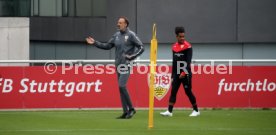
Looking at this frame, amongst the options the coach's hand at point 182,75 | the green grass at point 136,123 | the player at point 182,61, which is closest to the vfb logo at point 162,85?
the green grass at point 136,123

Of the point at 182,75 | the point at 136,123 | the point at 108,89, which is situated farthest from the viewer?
the point at 108,89

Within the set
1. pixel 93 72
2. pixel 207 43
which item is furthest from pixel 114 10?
pixel 93 72

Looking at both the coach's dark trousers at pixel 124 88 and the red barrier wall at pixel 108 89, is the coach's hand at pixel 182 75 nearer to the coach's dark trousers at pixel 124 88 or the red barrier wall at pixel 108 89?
the coach's dark trousers at pixel 124 88

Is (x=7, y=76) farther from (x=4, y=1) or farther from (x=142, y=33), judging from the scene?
(x=4, y=1)

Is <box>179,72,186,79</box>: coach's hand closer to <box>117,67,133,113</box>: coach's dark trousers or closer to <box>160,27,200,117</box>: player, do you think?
<box>160,27,200,117</box>: player

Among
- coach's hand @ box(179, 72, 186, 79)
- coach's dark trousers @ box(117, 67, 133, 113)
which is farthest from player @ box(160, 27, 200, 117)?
coach's dark trousers @ box(117, 67, 133, 113)

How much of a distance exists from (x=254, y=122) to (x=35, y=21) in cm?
2315

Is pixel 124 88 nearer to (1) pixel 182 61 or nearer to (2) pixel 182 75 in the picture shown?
(2) pixel 182 75

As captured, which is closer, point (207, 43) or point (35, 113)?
point (35, 113)

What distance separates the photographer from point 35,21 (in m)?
39.3

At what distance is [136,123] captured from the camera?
55.4 feet

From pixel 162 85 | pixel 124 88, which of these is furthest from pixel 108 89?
pixel 124 88

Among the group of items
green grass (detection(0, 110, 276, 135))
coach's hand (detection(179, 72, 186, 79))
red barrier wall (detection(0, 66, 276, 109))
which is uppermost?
coach's hand (detection(179, 72, 186, 79))

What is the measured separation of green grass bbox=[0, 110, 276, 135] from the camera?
1520 centimetres
